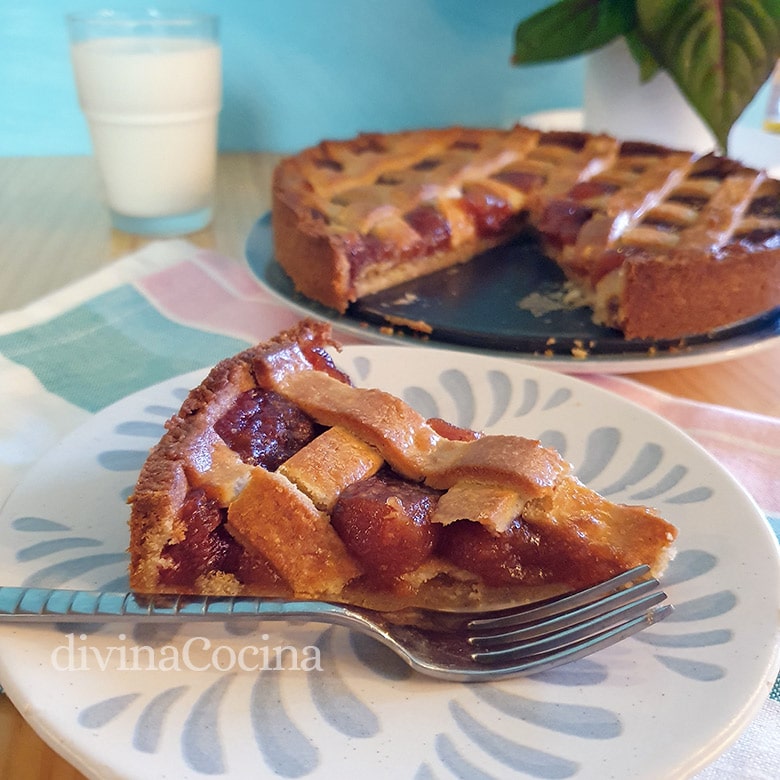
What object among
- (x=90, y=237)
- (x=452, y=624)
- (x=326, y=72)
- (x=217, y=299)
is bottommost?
(x=90, y=237)

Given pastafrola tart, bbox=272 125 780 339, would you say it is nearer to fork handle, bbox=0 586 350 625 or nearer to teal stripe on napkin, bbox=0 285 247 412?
teal stripe on napkin, bbox=0 285 247 412

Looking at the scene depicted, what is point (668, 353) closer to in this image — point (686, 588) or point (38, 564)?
point (686, 588)

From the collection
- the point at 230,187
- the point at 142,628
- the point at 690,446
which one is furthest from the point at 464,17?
the point at 142,628

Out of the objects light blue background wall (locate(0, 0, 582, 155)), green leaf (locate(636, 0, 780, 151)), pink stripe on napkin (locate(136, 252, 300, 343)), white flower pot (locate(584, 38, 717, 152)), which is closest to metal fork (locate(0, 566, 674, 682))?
pink stripe on napkin (locate(136, 252, 300, 343))

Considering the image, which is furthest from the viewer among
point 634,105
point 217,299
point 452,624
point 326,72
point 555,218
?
point 326,72

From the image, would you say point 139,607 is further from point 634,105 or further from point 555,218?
point 634,105

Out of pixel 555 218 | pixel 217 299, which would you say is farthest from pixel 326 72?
pixel 217 299
